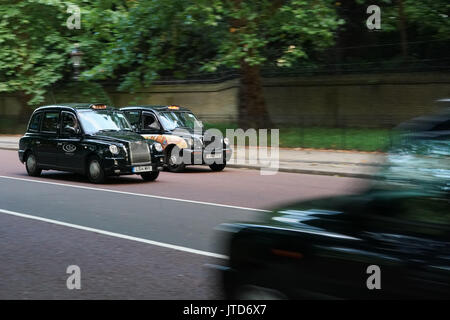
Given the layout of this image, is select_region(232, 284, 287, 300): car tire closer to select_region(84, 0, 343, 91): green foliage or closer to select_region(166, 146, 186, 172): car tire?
select_region(166, 146, 186, 172): car tire

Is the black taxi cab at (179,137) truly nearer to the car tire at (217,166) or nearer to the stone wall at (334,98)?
the car tire at (217,166)

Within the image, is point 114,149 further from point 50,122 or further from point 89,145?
point 50,122

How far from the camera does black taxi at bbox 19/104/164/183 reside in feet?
45.8

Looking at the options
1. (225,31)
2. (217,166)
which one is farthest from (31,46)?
(217,166)

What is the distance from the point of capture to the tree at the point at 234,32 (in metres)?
21.3

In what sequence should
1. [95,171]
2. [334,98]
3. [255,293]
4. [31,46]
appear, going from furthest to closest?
[31,46], [334,98], [95,171], [255,293]

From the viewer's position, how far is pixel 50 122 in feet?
50.8

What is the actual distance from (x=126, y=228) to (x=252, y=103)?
17.4m

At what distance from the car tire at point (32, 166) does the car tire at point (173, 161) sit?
136 inches

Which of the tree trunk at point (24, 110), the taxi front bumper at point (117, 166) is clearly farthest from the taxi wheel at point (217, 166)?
the tree trunk at point (24, 110)

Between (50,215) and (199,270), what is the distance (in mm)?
4338

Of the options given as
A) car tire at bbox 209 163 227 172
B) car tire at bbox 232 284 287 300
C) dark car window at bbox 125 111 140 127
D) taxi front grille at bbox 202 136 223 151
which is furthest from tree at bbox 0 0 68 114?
car tire at bbox 232 284 287 300

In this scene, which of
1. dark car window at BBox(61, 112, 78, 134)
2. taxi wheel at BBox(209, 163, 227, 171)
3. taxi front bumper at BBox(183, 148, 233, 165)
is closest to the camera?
dark car window at BBox(61, 112, 78, 134)
